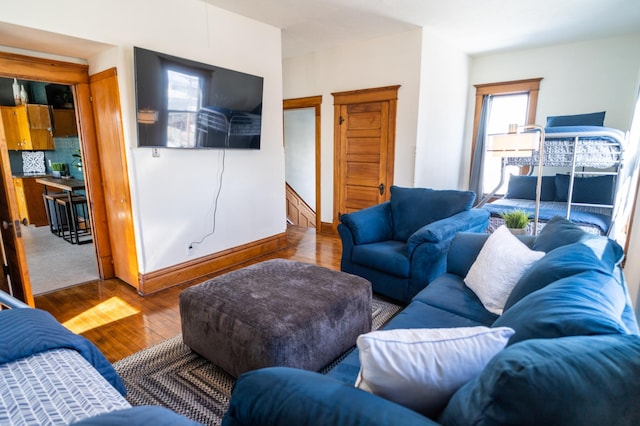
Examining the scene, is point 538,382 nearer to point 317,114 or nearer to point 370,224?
point 370,224

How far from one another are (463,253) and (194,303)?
1801mm

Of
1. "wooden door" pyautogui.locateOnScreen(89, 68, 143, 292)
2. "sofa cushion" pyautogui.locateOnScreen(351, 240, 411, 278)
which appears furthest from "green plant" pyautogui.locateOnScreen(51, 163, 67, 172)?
"sofa cushion" pyautogui.locateOnScreen(351, 240, 411, 278)

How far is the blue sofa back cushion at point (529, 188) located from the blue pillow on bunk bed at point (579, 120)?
745 millimetres

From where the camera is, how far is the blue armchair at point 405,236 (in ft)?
8.47

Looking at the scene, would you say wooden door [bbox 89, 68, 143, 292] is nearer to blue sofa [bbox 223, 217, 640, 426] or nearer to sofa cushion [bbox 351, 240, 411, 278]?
sofa cushion [bbox 351, 240, 411, 278]

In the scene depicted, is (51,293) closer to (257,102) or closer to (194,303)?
A: (194,303)

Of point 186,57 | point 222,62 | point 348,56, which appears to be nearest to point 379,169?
point 348,56

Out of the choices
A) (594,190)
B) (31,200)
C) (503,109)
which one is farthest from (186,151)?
(503,109)

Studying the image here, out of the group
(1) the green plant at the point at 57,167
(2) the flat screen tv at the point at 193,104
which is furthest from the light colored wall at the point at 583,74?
(1) the green plant at the point at 57,167

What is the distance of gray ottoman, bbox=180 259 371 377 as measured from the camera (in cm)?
166

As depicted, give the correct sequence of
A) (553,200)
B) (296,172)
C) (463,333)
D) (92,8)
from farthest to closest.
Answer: (296,172), (553,200), (92,8), (463,333)

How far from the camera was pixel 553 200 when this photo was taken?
451 cm

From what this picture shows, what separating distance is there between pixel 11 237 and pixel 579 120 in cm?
617

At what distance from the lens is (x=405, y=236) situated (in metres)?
3.21
